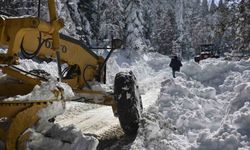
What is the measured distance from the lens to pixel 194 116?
8.46 m

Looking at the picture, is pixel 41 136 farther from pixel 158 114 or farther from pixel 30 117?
pixel 158 114

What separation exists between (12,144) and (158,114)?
11.1 feet

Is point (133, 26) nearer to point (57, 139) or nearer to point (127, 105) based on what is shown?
point (127, 105)

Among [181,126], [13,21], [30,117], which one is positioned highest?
[13,21]

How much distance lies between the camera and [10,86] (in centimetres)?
714

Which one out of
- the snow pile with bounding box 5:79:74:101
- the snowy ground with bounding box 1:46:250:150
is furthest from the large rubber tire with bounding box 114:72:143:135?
the snow pile with bounding box 5:79:74:101

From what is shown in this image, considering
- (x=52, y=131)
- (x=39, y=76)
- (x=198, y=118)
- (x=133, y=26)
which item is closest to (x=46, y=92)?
(x=52, y=131)

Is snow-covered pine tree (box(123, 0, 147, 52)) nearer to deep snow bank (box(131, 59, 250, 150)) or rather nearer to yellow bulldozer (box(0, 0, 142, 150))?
deep snow bank (box(131, 59, 250, 150))

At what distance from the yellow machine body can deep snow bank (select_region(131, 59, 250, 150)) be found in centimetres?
122

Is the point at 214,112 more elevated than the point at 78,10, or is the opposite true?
the point at 78,10

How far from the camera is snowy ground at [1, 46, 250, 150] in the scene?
704 cm

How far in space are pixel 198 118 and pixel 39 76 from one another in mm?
2982

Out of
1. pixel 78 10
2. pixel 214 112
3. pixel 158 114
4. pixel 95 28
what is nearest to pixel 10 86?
pixel 158 114

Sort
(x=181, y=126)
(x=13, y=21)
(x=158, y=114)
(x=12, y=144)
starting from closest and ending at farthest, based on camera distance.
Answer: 1. (x=12, y=144)
2. (x=13, y=21)
3. (x=181, y=126)
4. (x=158, y=114)
